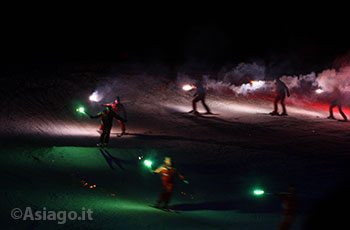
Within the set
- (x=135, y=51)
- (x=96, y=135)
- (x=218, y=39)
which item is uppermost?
Result: (x=218, y=39)

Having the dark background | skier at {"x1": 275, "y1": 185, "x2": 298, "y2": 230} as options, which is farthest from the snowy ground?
the dark background

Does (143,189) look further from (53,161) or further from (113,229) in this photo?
(113,229)

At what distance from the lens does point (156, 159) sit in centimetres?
1147

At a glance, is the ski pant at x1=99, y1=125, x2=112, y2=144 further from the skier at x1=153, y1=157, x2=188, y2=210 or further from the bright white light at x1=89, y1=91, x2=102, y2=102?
the bright white light at x1=89, y1=91, x2=102, y2=102

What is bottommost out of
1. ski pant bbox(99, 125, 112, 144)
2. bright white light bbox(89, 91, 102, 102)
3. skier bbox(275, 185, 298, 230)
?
skier bbox(275, 185, 298, 230)

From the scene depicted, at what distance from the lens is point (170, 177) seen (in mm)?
8586

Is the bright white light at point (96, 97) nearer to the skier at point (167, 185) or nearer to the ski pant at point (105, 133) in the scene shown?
the ski pant at point (105, 133)

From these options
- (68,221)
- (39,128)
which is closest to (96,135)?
(39,128)

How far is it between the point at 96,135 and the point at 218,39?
101 feet

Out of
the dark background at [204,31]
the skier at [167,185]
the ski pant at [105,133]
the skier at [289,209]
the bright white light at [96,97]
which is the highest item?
the dark background at [204,31]

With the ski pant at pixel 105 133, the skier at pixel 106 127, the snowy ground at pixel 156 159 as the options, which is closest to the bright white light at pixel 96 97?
the snowy ground at pixel 156 159

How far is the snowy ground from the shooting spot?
777 centimetres

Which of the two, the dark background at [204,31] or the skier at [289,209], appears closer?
the skier at [289,209]

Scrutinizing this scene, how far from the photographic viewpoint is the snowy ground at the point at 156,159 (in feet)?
25.5
